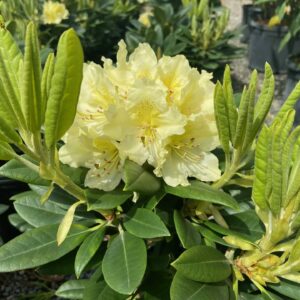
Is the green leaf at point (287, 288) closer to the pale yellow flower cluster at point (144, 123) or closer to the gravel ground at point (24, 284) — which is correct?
the pale yellow flower cluster at point (144, 123)

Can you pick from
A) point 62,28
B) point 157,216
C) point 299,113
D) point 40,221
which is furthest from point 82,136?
point 299,113

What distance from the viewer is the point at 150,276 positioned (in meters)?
1.10

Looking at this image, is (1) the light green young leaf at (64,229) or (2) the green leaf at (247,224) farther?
(2) the green leaf at (247,224)

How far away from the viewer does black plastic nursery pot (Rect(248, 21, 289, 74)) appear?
5.48 metres

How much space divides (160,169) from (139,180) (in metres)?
0.05

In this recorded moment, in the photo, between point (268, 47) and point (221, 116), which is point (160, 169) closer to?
point (221, 116)

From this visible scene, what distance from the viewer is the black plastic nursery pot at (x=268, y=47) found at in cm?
548

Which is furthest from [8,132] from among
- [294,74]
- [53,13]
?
[294,74]

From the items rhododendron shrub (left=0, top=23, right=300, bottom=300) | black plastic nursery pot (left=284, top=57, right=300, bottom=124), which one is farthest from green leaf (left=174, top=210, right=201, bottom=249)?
black plastic nursery pot (left=284, top=57, right=300, bottom=124)

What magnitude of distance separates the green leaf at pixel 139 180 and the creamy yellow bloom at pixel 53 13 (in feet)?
9.22

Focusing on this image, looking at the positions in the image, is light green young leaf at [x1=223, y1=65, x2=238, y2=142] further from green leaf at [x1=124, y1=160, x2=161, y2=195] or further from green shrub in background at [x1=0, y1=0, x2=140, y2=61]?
green shrub in background at [x1=0, y1=0, x2=140, y2=61]

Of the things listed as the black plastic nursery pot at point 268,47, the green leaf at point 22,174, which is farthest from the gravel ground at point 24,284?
the black plastic nursery pot at point 268,47

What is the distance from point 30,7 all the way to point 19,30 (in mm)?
230

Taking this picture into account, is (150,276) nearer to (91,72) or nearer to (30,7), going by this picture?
(91,72)
